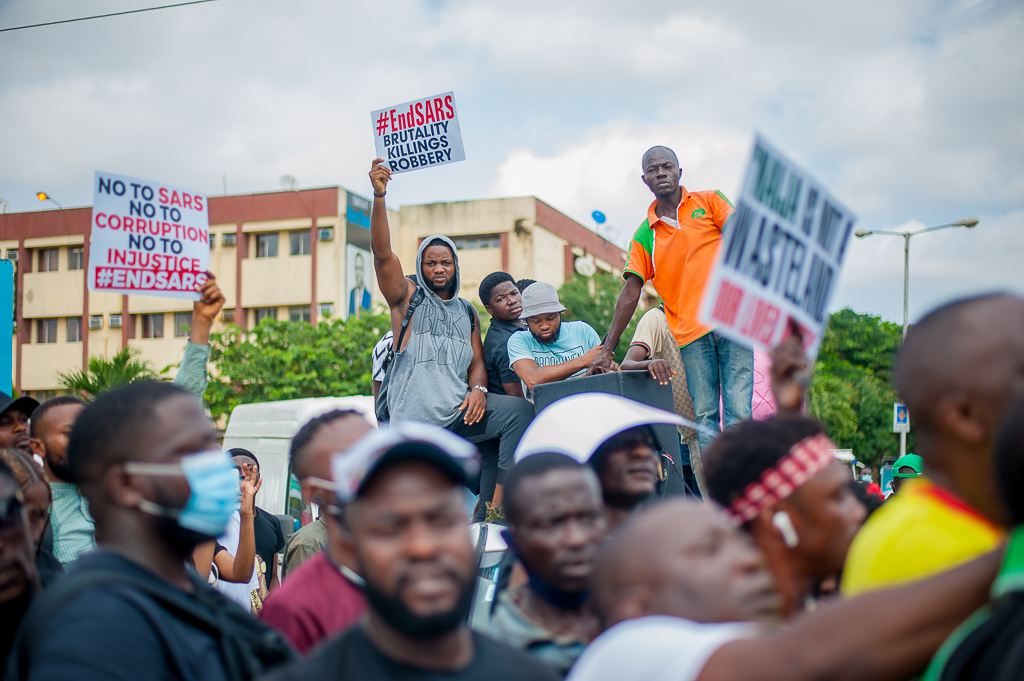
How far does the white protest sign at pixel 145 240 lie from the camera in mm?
4543

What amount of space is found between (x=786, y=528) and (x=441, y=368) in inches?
147

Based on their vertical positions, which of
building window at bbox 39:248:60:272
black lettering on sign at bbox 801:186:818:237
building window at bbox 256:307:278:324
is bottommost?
black lettering on sign at bbox 801:186:818:237

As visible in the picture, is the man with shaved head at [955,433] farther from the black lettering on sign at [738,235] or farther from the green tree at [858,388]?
the green tree at [858,388]

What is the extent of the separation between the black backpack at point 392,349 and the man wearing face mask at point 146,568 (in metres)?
3.23

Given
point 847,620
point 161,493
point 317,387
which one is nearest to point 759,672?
point 847,620

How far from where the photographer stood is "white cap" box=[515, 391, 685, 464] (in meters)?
3.48

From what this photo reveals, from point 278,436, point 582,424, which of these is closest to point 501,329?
point 582,424

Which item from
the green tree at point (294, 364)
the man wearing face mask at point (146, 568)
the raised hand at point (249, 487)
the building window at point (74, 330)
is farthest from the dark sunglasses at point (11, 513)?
the building window at point (74, 330)

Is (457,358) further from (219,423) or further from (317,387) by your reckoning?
(219,423)

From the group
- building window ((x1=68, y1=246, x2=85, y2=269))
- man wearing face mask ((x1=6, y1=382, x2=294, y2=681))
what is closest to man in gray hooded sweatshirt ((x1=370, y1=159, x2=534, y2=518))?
man wearing face mask ((x1=6, y1=382, x2=294, y2=681))

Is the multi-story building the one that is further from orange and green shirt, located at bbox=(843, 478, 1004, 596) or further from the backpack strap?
orange and green shirt, located at bbox=(843, 478, 1004, 596)

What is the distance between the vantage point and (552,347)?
20.1 ft

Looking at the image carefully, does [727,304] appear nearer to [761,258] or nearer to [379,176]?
[761,258]

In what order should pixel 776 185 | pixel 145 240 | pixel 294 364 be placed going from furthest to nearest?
pixel 294 364, pixel 145 240, pixel 776 185
